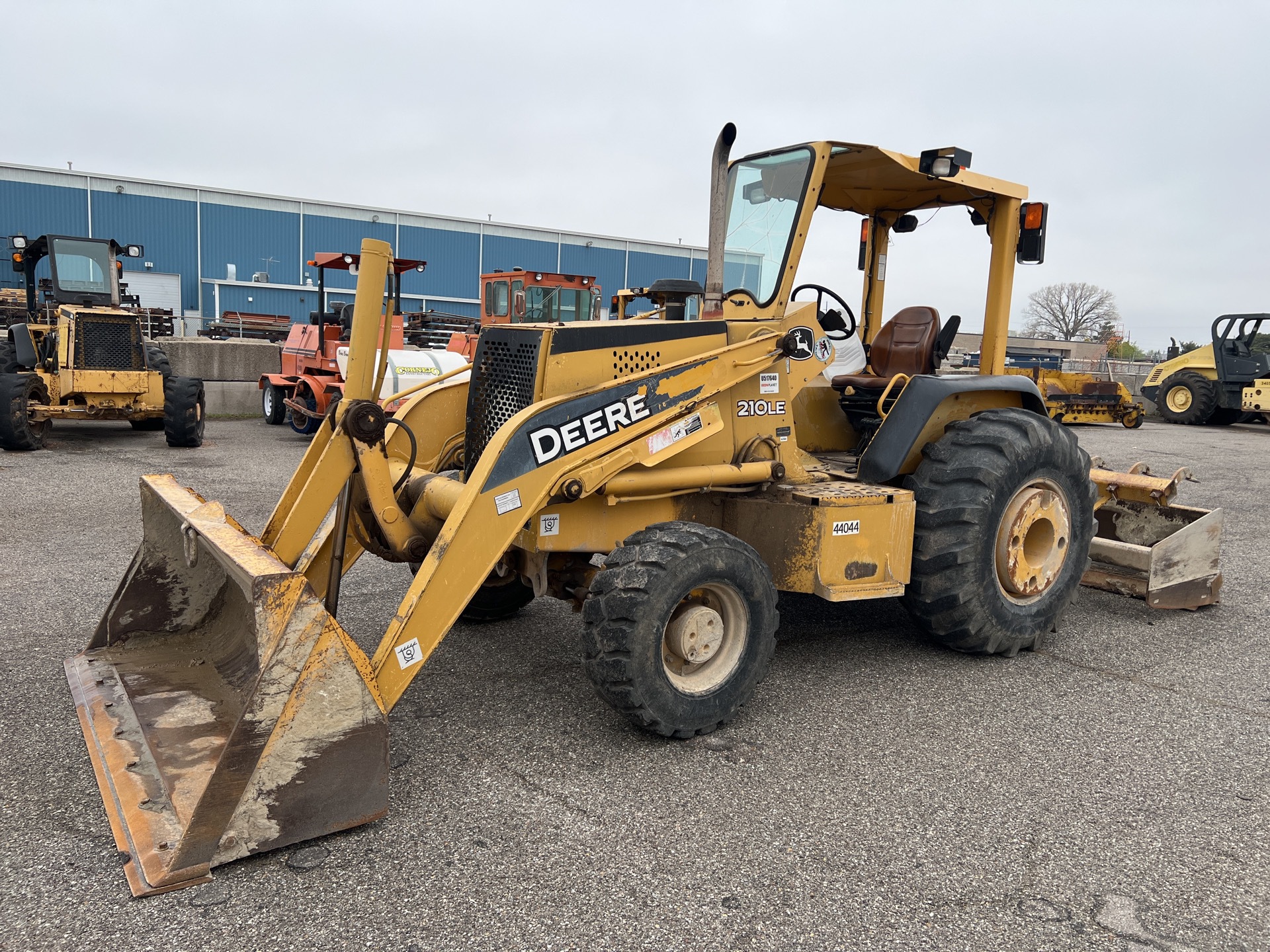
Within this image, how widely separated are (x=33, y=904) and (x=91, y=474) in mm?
8813

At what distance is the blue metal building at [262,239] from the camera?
110 feet

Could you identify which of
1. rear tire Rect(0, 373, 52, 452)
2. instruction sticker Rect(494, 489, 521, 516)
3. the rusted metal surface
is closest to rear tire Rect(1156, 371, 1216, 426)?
the rusted metal surface

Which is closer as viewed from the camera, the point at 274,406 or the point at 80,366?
the point at 80,366

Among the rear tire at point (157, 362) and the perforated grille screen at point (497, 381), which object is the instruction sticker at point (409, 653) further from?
the rear tire at point (157, 362)

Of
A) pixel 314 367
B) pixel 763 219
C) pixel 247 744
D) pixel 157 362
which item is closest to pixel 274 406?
pixel 314 367

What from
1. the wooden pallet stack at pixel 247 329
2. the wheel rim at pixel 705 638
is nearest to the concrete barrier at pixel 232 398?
the wooden pallet stack at pixel 247 329

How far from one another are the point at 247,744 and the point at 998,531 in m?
3.72

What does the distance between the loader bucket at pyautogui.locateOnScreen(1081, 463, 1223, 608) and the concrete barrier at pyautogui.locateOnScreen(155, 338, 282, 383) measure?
15627 millimetres

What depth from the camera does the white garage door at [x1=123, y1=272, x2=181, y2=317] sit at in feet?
109

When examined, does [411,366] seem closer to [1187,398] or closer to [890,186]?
[890,186]

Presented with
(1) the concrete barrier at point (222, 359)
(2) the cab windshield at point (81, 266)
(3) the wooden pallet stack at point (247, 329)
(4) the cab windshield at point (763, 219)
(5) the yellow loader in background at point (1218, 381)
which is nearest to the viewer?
(4) the cab windshield at point (763, 219)

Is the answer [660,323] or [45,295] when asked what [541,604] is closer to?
[660,323]

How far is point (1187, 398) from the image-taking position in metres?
23.1

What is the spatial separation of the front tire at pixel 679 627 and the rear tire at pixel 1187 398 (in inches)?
907
